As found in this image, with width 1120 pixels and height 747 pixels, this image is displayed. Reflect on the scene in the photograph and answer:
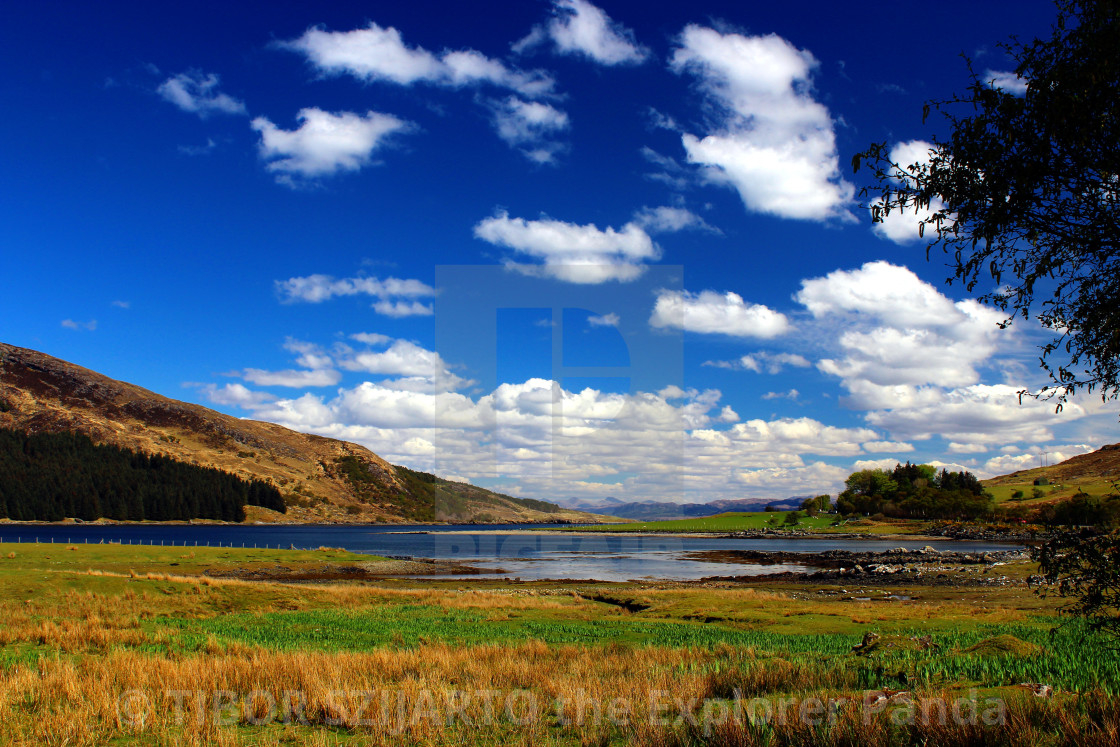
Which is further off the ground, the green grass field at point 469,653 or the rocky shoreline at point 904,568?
the green grass field at point 469,653

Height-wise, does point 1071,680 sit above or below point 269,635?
above

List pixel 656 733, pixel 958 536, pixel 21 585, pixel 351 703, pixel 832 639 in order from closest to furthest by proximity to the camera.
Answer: pixel 656 733, pixel 351 703, pixel 832 639, pixel 21 585, pixel 958 536

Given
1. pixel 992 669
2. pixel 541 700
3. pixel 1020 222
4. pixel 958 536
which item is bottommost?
pixel 958 536

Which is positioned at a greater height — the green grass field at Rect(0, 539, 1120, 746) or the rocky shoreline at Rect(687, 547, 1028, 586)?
the green grass field at Rect(0, 539, 1120, 746)

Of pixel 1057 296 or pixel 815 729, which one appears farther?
pixel 1057 296

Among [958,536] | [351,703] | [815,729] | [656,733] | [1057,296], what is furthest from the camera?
[958,536]

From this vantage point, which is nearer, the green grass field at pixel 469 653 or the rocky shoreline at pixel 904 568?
the green grass field at pixel 469 653

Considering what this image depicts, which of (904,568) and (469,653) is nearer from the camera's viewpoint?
(469,653)

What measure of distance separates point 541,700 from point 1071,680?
849 cm

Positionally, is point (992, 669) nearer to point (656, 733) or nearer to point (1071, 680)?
point (1071, 680)

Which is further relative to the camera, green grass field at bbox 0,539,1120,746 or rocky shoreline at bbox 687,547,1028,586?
rocky shoreline at bbox 687,547,1028,586

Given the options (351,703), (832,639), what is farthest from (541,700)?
(832,639)

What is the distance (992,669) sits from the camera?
34.7 feet

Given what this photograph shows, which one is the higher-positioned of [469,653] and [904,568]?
[469,653]
